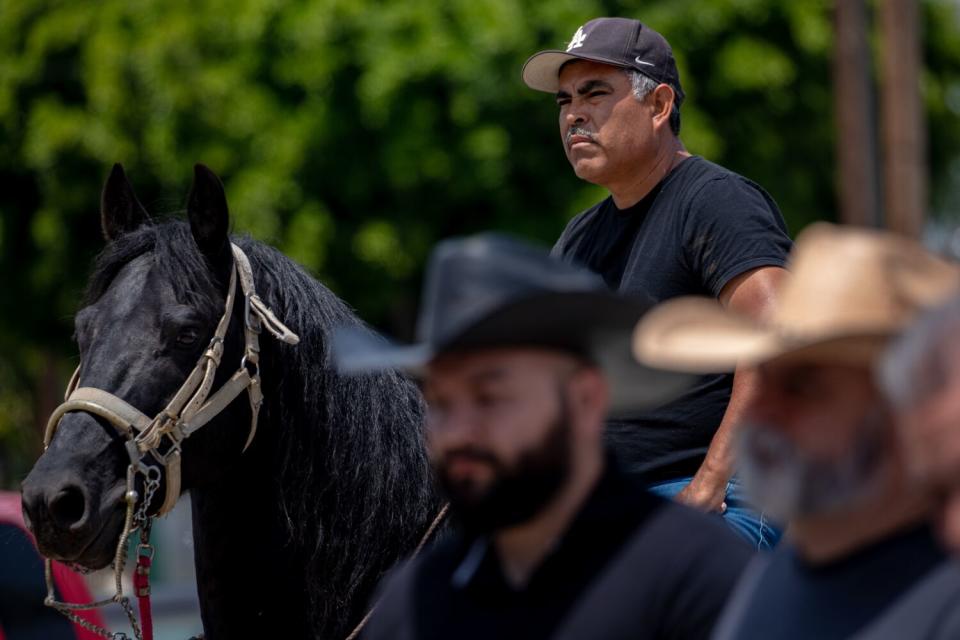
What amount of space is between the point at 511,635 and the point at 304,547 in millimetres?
1847

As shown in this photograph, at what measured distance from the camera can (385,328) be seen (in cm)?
1806

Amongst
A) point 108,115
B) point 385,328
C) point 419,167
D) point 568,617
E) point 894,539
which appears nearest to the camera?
point 894,539

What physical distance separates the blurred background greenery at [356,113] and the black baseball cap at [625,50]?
32.4 feet

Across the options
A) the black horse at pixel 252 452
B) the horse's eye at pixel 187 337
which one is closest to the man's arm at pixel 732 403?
the black horse at pixel 252 452

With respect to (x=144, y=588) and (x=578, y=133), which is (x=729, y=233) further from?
(x=144, y=588)

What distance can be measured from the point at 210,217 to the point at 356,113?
1053 cm

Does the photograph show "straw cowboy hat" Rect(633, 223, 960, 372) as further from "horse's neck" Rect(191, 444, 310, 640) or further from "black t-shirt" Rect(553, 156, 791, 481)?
"horse's neck" Rect(191, 444, 310, 640)

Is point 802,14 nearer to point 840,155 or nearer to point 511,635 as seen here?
point 840,155

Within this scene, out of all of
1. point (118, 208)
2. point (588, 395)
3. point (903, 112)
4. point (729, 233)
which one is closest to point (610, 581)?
point (588, 395)

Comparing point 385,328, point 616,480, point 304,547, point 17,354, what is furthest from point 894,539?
point 17,354

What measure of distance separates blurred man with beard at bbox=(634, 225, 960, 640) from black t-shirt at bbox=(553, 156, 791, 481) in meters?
1.69

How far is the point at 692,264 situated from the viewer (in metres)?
4.14

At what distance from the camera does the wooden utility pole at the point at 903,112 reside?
588 inches

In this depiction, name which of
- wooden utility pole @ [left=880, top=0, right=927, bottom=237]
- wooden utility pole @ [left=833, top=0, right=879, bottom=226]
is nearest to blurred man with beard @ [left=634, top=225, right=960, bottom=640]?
wooden utility pole @ [left=833, top=0, right=879, bottom=226]
